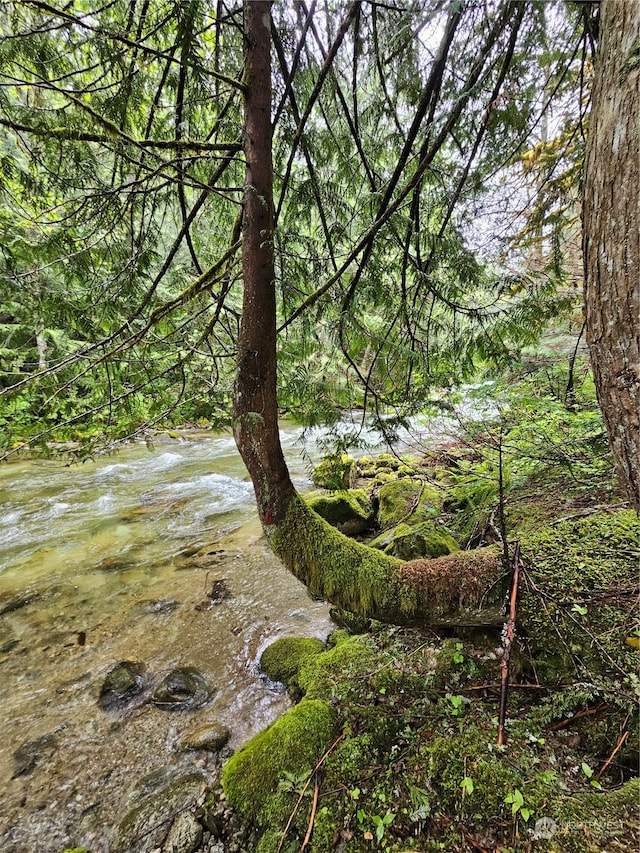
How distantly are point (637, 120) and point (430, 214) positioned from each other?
224cm

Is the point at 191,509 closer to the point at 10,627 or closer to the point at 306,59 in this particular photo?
the point at 10,627

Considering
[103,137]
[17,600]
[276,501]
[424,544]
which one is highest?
[103,137]

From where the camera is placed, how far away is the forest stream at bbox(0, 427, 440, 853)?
2562 millimetres

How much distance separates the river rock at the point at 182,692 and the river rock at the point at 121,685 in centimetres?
21

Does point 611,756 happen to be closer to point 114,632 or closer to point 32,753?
point 32,753

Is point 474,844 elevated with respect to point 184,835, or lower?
elevated

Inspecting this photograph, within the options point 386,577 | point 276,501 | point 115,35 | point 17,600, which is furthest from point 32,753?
point 115,35

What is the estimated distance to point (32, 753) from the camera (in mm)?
2791

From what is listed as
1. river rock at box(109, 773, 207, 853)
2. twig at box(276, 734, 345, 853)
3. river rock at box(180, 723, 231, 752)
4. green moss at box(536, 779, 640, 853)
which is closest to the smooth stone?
river rock at box(180, 723, 231, 752)

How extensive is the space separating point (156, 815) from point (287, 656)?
4.41 feet

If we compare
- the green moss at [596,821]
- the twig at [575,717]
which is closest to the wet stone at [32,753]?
the green moss at [596,821]

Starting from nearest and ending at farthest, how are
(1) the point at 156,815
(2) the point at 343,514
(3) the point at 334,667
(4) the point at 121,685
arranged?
1. (1) the point at 156,815
2. (3) the point at 334,667
3. (4) the point at 121,685
4. (2) the point at 343,514

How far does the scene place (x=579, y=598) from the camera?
217 cm

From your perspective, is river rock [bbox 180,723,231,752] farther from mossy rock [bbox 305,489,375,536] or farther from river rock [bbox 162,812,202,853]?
mossy rock [bbox 305,489,375,536]
